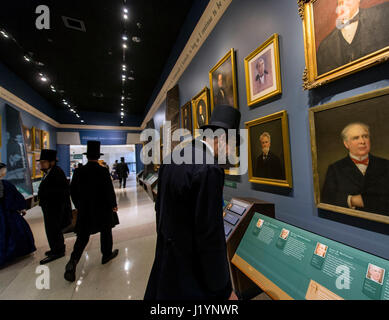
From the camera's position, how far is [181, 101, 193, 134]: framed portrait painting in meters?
3.85

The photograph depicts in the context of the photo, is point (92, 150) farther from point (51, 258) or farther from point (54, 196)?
point (51, 258)

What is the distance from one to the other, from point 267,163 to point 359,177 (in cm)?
81

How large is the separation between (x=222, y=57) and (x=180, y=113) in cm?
212

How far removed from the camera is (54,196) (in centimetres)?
270

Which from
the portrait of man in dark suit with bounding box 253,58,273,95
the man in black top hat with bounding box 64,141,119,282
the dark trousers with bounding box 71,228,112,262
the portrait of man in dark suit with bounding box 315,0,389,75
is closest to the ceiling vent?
the man in black top hat with bounding box 64,141,119,282

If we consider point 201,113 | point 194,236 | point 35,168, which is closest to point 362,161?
point 194,236

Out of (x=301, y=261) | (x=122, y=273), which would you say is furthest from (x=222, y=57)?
(x=122, y=273)

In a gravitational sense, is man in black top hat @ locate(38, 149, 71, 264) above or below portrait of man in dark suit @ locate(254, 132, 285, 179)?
below

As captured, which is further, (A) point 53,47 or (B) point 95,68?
(B) point 95,68

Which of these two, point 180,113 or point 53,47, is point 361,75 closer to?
point 180,113

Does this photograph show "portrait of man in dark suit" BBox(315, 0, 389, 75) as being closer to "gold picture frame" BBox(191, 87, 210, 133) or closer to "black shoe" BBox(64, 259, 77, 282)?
"gold picture frame" BBox(191, 87, 210, 133)

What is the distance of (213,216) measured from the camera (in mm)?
1020

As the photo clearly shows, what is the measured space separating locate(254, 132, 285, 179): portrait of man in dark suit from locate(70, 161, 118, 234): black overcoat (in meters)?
2.25
